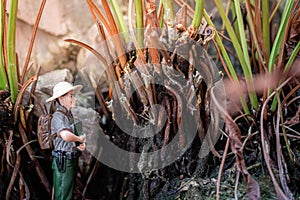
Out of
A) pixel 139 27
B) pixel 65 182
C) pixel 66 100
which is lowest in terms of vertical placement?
pixel 65 182

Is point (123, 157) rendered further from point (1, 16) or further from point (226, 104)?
point (1, 16)

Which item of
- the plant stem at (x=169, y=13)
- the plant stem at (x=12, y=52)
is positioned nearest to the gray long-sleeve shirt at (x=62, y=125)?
the plant stem at (x=12, y=52)

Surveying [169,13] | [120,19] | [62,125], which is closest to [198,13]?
[169,13]

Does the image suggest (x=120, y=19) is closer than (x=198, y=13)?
No

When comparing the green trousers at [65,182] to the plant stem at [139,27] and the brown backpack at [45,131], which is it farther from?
the plant stem at [139,27]

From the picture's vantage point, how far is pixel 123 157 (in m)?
0.74

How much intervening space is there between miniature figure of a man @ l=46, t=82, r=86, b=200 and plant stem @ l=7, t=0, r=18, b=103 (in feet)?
0.31

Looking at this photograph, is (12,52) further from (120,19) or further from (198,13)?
(198,13)

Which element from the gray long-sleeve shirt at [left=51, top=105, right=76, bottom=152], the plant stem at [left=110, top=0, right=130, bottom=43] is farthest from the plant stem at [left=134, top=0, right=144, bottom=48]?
the gray long-sleeve shirt at [left=51, top=105, right=76, bottom=152]

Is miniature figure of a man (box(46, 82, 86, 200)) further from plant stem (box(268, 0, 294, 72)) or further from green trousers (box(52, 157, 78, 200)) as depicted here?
plant stem (box(268, 0, 294, 72))

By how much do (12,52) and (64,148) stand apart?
0.65ft

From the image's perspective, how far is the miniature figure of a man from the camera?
651mm

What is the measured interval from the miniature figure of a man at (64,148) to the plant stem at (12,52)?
94 millimetres

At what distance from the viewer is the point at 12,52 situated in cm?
69
